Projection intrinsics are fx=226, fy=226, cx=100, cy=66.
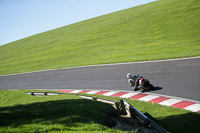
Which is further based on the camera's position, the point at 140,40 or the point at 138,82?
the point at 140,40

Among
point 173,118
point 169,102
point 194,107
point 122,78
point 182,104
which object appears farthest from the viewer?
point 122,78

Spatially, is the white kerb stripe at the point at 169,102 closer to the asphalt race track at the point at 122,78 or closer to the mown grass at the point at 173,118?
the mown grass at the point at 173,118

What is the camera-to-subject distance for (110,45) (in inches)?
1219

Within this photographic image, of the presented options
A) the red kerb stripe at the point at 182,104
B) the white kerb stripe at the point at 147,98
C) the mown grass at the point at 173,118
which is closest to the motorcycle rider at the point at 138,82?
the white kerb stripe at the point at 147,98

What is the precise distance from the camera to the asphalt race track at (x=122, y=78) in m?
13.3

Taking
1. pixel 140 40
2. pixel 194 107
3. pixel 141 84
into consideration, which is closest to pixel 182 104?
pixel 194 107

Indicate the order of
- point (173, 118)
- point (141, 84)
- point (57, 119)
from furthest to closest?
point (141, 84), point (173, 118), point (57, 119)

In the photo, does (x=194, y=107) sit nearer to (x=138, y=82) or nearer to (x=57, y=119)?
(x=138, y=82)

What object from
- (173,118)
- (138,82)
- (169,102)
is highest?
(138,82)

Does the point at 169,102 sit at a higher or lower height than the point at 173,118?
higher

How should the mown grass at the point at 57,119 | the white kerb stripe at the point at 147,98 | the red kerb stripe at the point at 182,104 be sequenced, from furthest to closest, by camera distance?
the white kerb stripe at the point at 147,98
the red kerb stripe at the point at 182,104
the mown grass at the point at 57,119

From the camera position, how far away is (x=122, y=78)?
57.0 feet

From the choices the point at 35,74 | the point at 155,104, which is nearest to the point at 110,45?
the point at 35,74

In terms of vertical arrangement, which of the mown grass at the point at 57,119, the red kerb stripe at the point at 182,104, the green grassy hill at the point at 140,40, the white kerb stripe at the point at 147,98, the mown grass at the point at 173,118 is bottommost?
Answer: the mown grass at the point at 173,118
